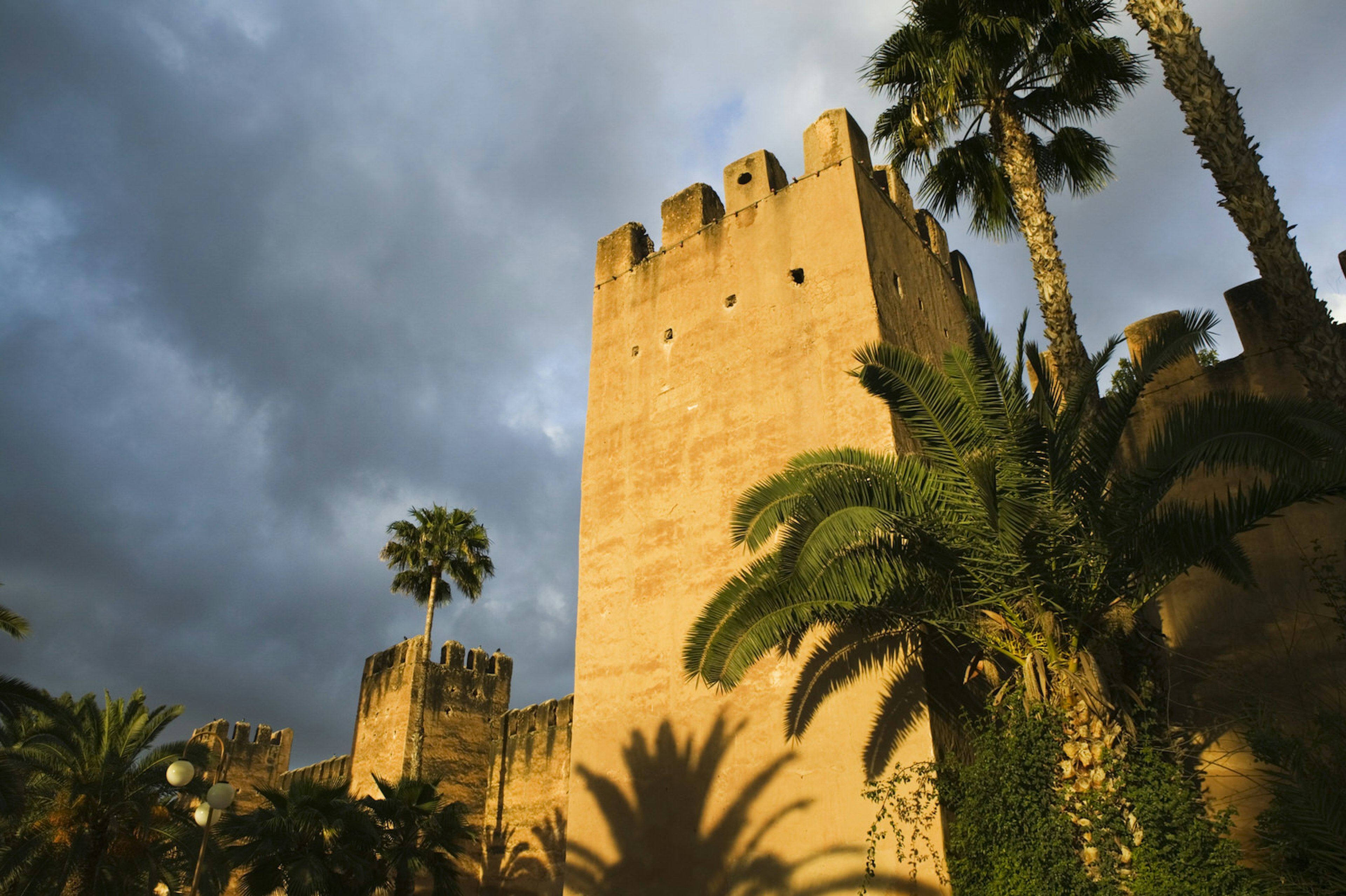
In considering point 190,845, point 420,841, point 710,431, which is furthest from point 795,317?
point 190,845

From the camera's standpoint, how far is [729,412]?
11.5 m

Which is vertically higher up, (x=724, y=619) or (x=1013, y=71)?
(x=1013, y=71)

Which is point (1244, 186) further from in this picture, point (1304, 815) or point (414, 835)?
point (414, 835)

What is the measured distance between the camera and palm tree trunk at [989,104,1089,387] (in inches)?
356

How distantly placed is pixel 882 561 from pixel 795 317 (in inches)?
172

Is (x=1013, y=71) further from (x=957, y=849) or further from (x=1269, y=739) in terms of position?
(x=957, y=849)

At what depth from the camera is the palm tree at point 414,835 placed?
13883mm

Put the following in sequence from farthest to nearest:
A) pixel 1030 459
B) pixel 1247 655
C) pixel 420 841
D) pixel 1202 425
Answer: pixel 420 841 < pixel 1247 655 < pixel 1030 459 < pixel 1202 425

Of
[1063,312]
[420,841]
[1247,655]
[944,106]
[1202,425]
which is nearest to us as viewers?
[1202,425]

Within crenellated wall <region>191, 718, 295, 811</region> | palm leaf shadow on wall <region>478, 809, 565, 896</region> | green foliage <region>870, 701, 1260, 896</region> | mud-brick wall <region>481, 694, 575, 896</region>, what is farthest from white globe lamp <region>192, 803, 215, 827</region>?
crenellated wall <region>191, 718, 295, 811</region>

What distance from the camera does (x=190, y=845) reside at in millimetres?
16203

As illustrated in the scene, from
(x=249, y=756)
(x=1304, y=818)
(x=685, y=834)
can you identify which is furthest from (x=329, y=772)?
(x=1304, y=818)

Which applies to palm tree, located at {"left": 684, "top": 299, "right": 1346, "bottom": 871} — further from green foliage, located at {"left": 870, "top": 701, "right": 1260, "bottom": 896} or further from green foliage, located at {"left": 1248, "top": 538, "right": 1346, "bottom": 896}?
green foliage, located at {"left": 1248, "top": 538, "right": 1346, "bottom": 896}

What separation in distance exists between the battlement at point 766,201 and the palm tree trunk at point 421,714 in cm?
1101
